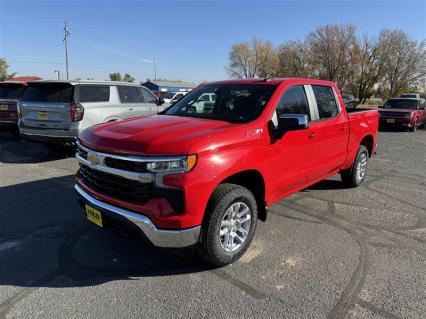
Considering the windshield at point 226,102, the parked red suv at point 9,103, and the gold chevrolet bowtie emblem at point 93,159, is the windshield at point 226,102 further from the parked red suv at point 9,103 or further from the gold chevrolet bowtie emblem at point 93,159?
the parked red suv at point 9,103

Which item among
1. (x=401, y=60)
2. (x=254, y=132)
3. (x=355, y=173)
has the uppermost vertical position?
(x=401, y=60)

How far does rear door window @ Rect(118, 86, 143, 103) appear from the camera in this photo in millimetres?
9430

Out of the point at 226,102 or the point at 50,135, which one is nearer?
the point at 226,102

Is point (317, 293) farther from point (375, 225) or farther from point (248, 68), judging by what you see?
point (248, 68)

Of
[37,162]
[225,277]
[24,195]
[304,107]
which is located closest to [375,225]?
[304,107]

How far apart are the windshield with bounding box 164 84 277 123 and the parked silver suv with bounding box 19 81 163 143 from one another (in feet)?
12.8

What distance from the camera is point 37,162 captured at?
824 centimetres

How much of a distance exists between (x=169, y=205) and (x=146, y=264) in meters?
0.95

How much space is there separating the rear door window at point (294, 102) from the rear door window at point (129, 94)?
598 cm

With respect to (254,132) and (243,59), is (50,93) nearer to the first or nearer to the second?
(254,132)

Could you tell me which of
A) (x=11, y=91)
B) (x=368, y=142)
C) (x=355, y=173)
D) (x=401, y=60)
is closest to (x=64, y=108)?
(x=11, y=91)

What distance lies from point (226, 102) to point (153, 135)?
1.44m

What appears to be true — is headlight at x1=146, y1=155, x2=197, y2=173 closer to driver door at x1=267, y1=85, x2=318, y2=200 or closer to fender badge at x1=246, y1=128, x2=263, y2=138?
fender badge at x1=246, y1=128, x2=263, y2=138

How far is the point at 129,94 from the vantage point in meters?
9.71
